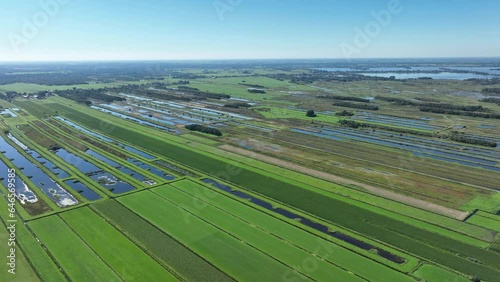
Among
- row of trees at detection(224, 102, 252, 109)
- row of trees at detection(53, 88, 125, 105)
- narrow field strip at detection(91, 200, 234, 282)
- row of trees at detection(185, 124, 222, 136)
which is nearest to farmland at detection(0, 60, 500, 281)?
narrow field strip at detection(91, 200, 234, 282)

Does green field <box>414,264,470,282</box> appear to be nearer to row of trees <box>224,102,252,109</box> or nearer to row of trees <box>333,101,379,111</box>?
row of trees <box>333,101,379,111</box>

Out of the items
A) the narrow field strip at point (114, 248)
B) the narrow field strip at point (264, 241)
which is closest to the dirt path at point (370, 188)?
the narrow field strip at point (264, 241)

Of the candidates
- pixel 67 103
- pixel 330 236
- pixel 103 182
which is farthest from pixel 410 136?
pixel 67 103

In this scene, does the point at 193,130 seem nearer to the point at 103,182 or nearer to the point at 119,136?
the point at 119,136

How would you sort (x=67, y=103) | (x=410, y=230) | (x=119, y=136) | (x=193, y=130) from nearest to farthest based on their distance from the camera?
(x=410, y=230)
(x=119, y=136)
(x=193, y=130)
(x=67, y=103)

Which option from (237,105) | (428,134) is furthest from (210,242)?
(237,105)

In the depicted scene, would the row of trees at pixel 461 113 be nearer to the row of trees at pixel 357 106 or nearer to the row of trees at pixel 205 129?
the row of trees at pixel 357 106

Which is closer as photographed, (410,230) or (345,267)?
(345,267)
